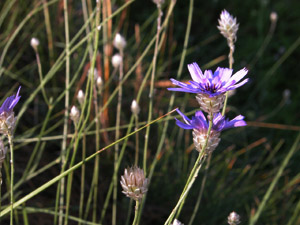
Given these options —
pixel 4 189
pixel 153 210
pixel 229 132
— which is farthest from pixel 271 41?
pixel 4 189

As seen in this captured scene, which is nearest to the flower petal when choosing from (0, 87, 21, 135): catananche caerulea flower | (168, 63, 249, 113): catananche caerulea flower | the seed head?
(168, 63, 249, 113): catananche caerulea flower

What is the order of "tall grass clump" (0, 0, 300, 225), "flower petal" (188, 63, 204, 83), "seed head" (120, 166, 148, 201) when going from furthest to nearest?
"tall grass clump" (0, 0, 300, 225), "flower petal" (188, 63, 204, 83), "seed head" (120, 166, 148, 201)

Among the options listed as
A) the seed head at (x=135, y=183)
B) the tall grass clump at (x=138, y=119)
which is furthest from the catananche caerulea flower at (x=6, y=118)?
the seed head at (x=135, y=183)

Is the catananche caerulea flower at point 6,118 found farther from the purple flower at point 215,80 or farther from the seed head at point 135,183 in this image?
the purple flower at point 215,80

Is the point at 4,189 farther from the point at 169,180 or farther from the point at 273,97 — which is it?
the point at 273,97

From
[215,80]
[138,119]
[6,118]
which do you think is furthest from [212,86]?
[138,119]

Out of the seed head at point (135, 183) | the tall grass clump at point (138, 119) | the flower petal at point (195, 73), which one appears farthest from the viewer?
the tall grass clump at point (138, 119)

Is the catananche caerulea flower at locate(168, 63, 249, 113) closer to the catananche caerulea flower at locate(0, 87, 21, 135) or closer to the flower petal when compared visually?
the flower petal

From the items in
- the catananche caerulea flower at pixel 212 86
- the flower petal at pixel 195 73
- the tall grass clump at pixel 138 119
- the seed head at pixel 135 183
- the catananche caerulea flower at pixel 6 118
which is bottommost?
the seed head at pixel 135 183

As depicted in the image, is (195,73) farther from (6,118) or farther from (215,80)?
(6,118)
